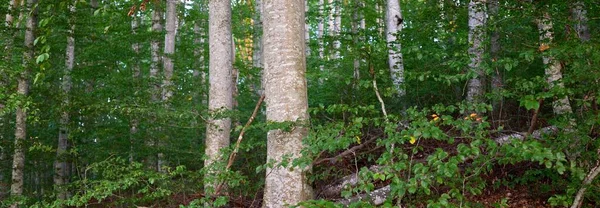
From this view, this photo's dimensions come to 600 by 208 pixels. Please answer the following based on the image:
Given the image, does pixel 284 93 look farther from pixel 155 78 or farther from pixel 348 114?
pixel 155 78

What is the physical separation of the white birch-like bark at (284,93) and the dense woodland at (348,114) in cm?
1

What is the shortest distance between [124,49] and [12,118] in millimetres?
5651

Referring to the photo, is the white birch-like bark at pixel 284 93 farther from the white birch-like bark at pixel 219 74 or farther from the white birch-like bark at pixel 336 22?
the white birch-like bark at pixel 336 22

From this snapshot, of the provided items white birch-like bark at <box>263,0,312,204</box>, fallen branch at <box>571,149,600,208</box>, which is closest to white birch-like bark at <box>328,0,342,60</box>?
white birch-like bark at <box>263,0,312,204</box>

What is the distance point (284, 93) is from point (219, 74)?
325 centimetres

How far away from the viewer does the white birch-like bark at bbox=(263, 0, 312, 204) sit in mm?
4473

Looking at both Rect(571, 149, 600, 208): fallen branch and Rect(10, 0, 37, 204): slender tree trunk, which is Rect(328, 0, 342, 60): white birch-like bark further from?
Rect(571, 149, 600, 208): fallen branch

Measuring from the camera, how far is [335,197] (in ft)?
22.8

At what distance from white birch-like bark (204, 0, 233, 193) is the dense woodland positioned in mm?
24

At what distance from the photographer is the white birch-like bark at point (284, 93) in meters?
4.47

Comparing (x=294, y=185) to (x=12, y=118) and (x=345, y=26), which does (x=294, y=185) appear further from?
(x=345, y=26)

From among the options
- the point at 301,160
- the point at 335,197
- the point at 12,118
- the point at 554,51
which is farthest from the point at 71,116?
the point at 554,51

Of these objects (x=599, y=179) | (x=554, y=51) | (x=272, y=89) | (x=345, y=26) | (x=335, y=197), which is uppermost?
(x=345, y=26)

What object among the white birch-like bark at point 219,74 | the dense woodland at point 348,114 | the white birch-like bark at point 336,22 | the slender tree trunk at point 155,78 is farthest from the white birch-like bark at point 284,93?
the white birch-like bark at point 336,22
